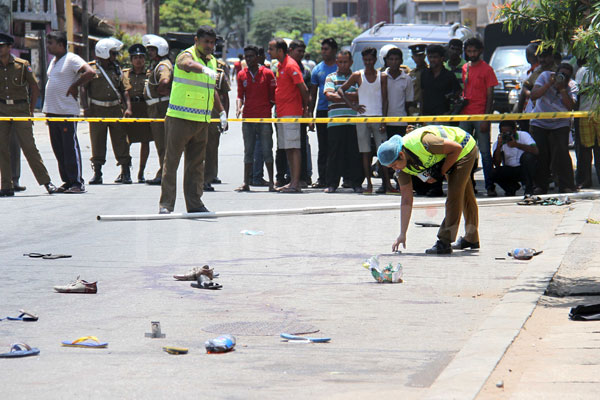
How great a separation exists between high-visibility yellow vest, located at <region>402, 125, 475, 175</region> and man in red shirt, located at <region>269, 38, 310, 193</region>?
5.41 metres

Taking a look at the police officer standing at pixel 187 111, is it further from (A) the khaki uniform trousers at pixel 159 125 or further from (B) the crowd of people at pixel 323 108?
(A) the khaki uniform trousers at pixel 159 125

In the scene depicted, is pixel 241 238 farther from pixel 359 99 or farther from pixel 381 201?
pixel 359 99

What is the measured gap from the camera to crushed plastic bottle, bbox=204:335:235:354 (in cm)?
604

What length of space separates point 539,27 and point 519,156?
19.5ft

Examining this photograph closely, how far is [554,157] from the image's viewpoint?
13.8 meters

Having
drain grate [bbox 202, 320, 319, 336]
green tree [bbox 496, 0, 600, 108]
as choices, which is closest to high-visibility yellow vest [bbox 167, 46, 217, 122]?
green tree [bbox 496, 0, 600, 108]

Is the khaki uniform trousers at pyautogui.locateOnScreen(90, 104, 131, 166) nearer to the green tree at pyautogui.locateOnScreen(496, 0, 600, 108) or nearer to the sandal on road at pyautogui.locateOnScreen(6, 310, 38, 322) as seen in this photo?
the green tree at pyautogui.locateOnScreen(496, 0, 600, 108)

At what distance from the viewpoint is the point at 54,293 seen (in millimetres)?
7820

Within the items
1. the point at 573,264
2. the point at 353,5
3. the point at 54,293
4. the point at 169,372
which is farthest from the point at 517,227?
the point at 353,5

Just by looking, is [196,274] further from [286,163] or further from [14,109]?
[286,163]

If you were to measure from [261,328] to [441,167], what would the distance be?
128 inches

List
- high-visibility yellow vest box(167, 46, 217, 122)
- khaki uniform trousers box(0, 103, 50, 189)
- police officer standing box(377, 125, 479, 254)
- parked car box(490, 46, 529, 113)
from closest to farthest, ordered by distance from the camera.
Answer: police officer standing box(377, 125, 479, 254)
high-visibility yellow vest box(167, 46, 217, 122)
khaki uniform trousers box(0, 103, 50, 189)
parked car box(490, 46, 529, 113)

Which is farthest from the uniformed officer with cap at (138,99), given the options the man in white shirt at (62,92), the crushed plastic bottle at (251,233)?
the crushed plastic bottle at (251,233)

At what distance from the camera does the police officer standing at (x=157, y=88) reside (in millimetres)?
15422
